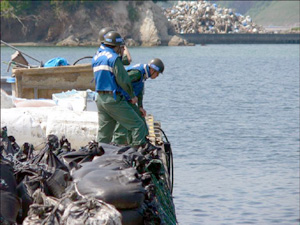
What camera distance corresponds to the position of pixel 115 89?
903 cm

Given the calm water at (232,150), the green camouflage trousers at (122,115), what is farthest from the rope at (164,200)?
the calm water at (232,150)

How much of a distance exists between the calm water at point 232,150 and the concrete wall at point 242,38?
76875mm

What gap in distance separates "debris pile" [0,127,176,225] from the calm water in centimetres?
419

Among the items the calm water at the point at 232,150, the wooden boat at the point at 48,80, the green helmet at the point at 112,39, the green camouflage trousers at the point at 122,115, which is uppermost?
the green helmet at the point at 112,39

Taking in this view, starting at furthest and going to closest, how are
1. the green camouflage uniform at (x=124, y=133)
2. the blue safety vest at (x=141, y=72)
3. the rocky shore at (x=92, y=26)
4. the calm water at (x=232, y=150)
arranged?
the rocky shore at (x=92, y=26)
the calm water at (x=232, y=150)
the blue safety vest at (x=141, y=72)
the green camouflage uniform at (x=124, y=133)

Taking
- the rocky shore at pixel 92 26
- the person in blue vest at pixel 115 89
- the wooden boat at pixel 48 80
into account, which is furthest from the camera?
the rocky shore at pixel 92 26

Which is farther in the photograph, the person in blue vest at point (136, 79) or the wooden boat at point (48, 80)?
the wooden boat at point (48, 80)

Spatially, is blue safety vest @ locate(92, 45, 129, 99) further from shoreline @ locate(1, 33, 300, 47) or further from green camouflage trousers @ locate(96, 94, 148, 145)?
shoreline @ locate(1, 33, 300, 47)

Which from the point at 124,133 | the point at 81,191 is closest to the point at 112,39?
the point at 124,133

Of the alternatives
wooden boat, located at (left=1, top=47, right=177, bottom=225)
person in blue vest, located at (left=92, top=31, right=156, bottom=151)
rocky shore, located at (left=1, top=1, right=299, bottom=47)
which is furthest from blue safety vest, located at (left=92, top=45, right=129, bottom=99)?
rocky shore, located at (left=1, top=1, right=299, bottom=47)

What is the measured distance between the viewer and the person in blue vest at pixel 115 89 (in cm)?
887

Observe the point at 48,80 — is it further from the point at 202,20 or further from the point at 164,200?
the point at 202,20

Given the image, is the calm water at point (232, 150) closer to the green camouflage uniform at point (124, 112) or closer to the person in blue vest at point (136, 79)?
the person in blue vest at point (136, 79)

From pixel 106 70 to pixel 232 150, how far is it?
9.75 m
